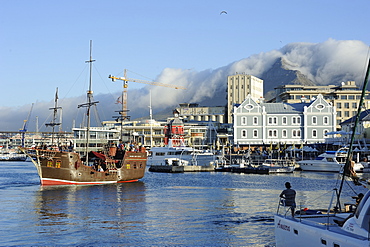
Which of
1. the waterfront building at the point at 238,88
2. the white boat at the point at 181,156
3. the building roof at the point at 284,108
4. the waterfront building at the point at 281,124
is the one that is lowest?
the white boat at the point at 181,156

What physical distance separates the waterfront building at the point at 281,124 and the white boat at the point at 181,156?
9.48 meters

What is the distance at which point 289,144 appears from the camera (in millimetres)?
116312

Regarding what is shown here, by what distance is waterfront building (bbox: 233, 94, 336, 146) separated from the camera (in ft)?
376

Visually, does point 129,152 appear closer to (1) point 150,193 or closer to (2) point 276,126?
(1) point 150,193

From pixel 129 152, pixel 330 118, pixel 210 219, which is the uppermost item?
pixel 330 118

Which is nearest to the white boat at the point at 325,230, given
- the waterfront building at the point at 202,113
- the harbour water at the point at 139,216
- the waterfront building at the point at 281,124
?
the harbour water at the point at 139,216

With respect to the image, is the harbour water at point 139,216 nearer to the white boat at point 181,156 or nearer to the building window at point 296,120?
the white boat at point 181,156

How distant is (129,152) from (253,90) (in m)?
131

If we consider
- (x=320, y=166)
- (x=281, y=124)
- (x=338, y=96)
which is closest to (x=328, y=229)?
(x=320, y=166)

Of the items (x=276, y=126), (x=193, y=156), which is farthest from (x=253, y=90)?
(x=193, y=156)

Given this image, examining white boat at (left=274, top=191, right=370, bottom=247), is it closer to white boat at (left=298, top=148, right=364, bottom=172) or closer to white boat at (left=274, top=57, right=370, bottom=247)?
white boat at (left=274, top=57, right=370, bottom=247)

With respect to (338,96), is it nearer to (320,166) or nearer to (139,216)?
(320,166)

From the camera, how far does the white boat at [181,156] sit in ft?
355

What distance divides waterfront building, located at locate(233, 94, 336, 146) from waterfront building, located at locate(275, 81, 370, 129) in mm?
24546
